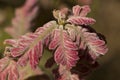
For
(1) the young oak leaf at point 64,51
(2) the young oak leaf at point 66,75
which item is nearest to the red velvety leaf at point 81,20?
(1) the young oak leaf at point 64,51

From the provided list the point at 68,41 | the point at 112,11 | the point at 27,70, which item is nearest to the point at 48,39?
the point at 68,41

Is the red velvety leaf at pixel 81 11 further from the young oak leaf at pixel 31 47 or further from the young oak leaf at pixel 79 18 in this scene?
the young oak leaf at pixel 31 47

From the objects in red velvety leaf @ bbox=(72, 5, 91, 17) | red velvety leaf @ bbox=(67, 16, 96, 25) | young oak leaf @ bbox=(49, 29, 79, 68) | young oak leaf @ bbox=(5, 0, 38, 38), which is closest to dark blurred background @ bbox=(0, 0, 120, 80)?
young oak leaf @ bbox=(5, 0, 38, 38)

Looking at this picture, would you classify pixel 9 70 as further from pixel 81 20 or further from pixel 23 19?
pixel 23 19

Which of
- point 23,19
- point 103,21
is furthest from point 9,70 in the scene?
point 103,21

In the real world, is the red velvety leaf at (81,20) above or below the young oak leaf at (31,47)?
above

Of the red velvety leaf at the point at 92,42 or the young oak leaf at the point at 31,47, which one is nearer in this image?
the young oak leaf at the point at 31,47

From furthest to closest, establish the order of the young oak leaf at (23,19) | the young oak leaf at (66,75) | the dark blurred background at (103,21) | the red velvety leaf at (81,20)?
1. the dark blurred background at (103,21)
2. the young oak leaf at (23,19)
3. the young oak leaf at (66,75)
4. the red velvety leaf at (81,20)
